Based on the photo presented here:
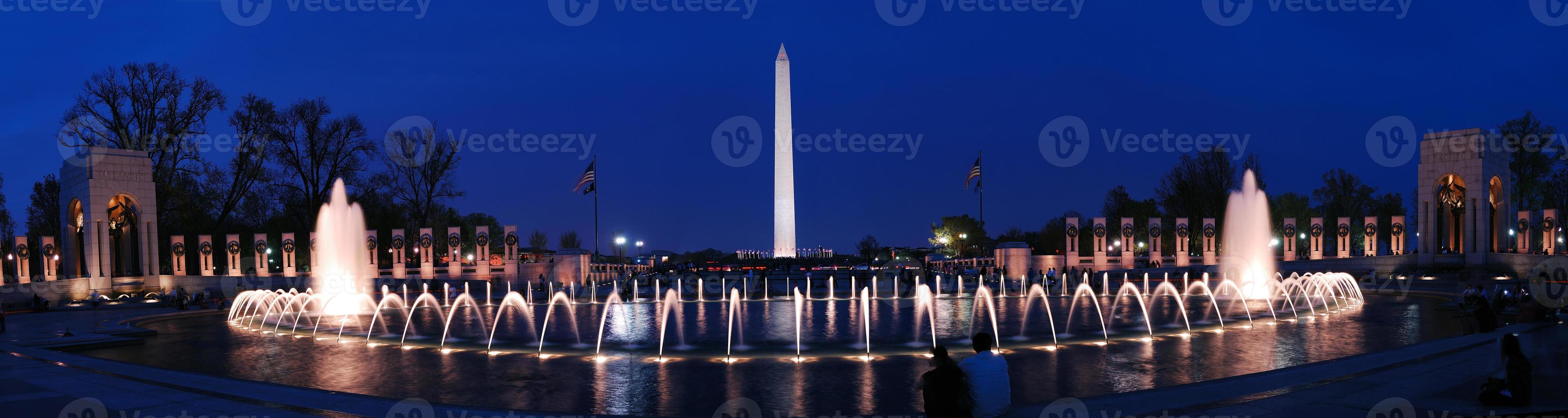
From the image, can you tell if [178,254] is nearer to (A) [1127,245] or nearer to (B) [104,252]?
(B) [104,252]

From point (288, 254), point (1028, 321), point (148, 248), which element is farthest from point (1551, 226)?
point (148, 248)

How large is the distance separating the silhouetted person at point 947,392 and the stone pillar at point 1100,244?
4483 centimetres

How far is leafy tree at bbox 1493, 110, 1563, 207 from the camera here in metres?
53.5

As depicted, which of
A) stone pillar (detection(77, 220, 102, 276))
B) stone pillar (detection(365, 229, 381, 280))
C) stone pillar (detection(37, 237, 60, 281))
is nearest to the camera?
stone pillar (detection(77, 220, 102, 276))

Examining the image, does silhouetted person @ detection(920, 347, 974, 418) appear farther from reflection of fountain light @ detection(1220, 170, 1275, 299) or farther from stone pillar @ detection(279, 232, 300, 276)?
stone pillar @ detection(279, 232, 300, 276)

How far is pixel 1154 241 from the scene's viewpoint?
169 feet

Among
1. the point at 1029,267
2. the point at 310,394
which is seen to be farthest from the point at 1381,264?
the point at 310,394

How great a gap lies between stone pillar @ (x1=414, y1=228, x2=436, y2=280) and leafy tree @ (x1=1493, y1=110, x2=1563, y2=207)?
2510 inches

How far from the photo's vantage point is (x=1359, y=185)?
265ft

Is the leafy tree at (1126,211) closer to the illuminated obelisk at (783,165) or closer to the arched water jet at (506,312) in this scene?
the illuminated obelisk at (783,165)

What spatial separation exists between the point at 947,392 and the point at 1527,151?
6524cm

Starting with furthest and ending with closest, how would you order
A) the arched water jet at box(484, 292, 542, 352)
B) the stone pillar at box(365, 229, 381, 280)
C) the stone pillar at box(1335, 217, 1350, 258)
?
the stone pillar at box(1335, 217, 1350, 258), the stone pillar at box(365, 229, 381, 280), the arched water jet at box(484, 292, 542, 352)

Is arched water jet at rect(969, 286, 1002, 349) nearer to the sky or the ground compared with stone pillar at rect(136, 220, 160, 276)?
nearer to the ground

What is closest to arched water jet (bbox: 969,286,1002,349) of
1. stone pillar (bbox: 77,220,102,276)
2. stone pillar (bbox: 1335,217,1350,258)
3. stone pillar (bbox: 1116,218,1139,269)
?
stone pillar (bbox: 1116,218,1139,269)
